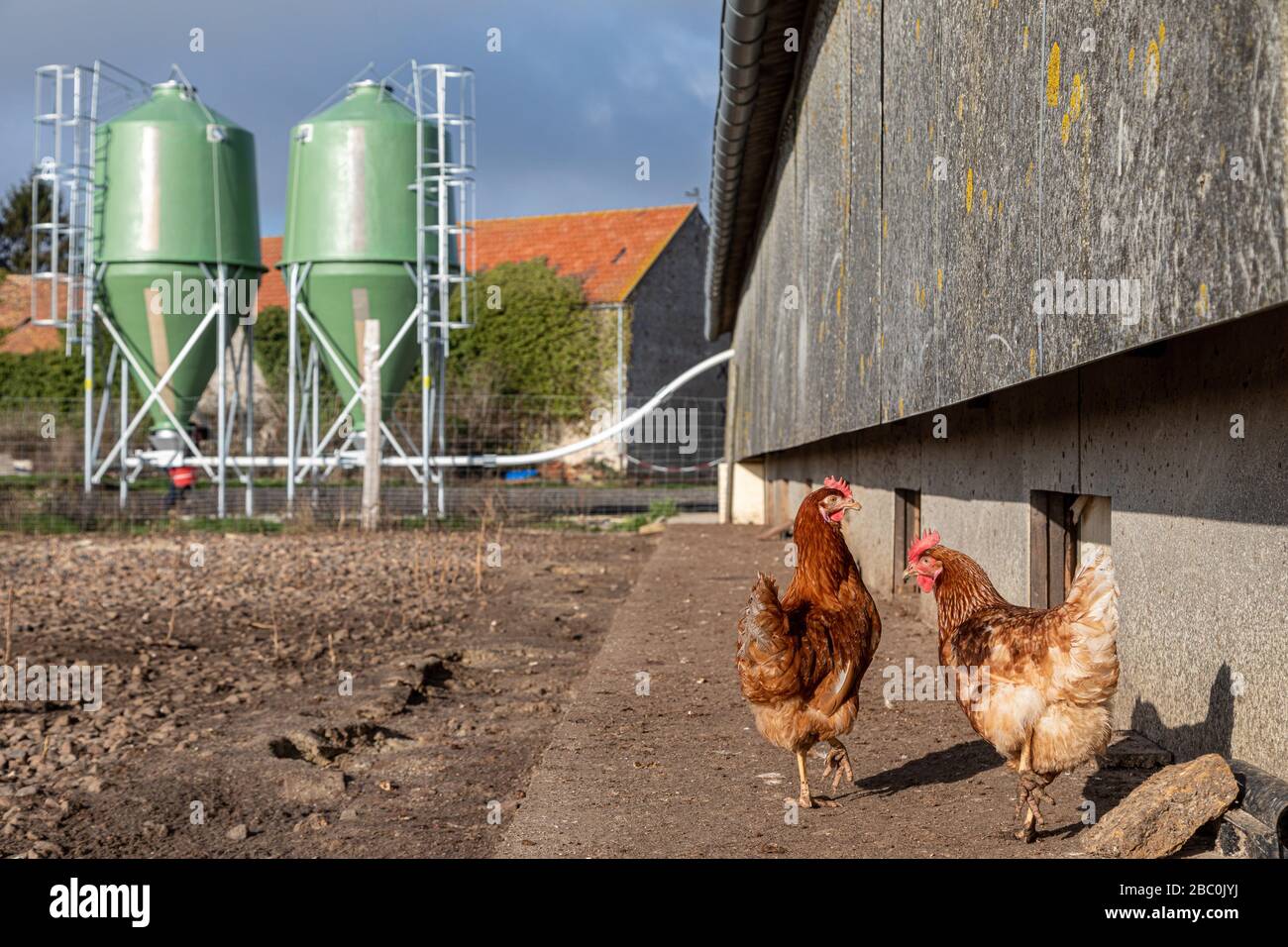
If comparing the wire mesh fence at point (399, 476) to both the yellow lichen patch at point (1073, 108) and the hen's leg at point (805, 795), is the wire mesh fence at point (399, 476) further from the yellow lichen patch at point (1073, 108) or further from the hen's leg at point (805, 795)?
the yellow lichen patch at point (1073, 108)

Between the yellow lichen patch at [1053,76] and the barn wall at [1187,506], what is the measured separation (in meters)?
0.68

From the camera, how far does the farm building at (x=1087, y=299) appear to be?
2.12m

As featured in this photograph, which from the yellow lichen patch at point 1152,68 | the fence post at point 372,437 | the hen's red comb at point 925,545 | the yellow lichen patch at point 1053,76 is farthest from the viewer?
the fence post at point 372,437

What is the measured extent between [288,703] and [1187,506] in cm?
447

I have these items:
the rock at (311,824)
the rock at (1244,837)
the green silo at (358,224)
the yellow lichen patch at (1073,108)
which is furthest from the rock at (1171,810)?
the green silo at (358,224)

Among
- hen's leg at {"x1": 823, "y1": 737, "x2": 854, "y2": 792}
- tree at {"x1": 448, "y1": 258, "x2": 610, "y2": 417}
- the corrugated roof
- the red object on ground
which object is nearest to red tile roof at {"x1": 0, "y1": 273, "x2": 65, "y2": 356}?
tree at {"x1": 448, "y1": 258, "x2": 610, "y2": 417}

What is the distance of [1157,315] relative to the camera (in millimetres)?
2291

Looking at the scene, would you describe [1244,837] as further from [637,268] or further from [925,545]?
[637,268]

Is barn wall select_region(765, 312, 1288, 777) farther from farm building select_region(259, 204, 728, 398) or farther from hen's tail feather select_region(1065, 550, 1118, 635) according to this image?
farm building select_region(259, 204, 728, 398)

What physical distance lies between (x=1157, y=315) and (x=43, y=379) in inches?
1415

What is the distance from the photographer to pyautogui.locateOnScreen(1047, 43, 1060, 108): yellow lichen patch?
2.89m

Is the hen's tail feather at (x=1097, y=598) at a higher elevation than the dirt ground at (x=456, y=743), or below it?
higher
